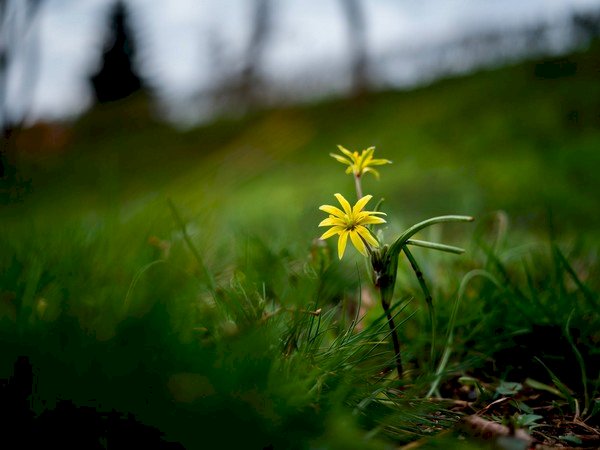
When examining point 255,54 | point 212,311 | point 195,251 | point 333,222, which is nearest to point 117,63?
point 255,54

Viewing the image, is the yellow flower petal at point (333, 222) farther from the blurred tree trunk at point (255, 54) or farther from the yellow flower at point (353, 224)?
the blurred tree trunk at point (255, 54)

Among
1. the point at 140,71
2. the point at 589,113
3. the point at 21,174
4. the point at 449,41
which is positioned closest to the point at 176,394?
the point at 21,174

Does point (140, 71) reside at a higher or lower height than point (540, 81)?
higher

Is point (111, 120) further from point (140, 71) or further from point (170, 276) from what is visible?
point (140, 71)

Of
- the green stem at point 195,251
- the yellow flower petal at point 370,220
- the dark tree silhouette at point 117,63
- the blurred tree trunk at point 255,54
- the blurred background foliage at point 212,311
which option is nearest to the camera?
the blurred background foliage at point 212,311

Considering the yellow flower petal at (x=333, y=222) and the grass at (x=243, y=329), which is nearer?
the grass at (x=243, y=329)

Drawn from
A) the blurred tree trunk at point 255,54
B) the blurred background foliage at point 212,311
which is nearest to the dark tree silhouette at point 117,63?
the blurred tree trunk at point 255,54

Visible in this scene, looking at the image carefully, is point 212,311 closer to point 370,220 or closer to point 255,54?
point 370,220
